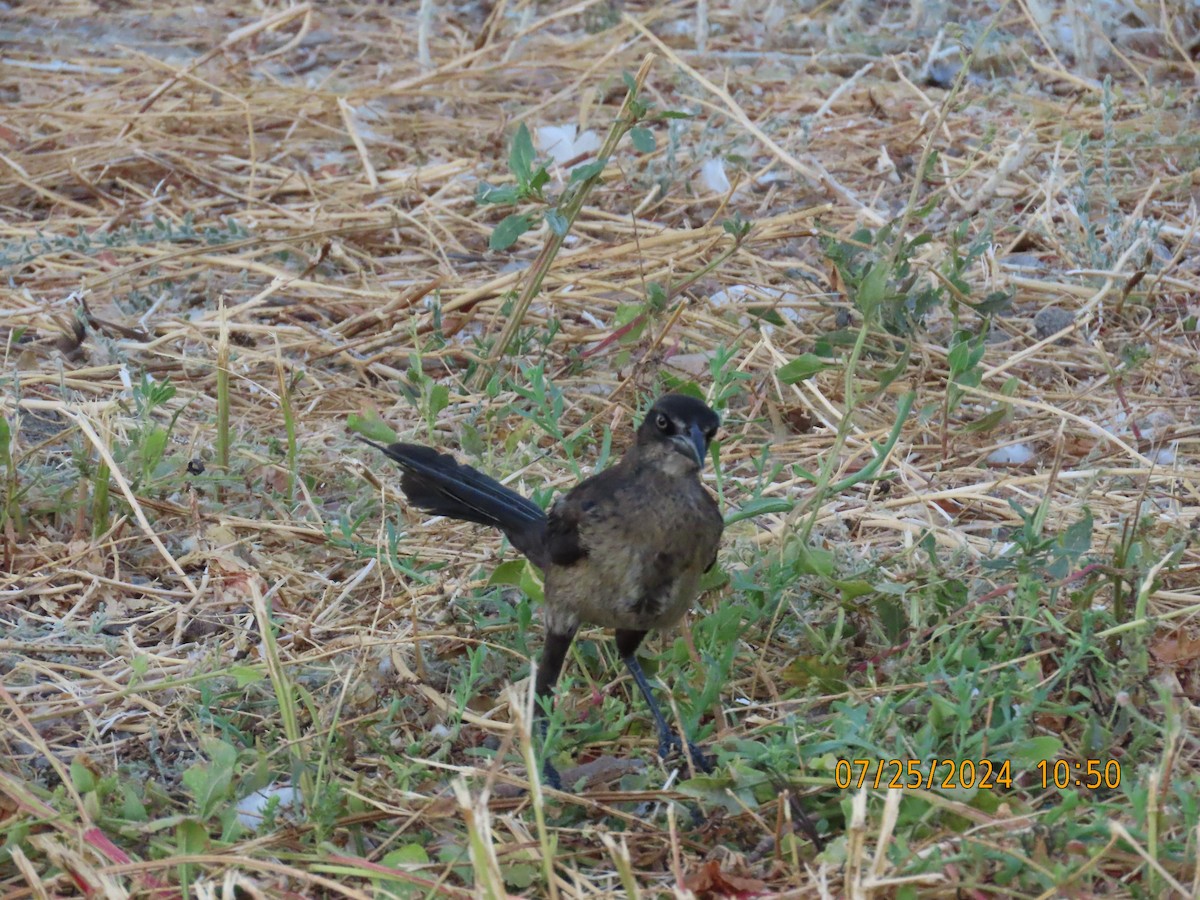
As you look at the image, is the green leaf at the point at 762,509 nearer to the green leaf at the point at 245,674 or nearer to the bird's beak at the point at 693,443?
the bird's beak at the point at 693,443

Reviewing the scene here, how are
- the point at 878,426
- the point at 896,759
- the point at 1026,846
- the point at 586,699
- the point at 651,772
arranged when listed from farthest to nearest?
Answer: the point at 878,426, the point at 586,699, the point at 651,772, the point at 896,759, the point at 1026,846

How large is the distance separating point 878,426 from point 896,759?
6.84 feet

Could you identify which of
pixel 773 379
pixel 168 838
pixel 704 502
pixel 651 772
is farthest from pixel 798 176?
pixel 168 838

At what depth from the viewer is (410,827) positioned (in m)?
3.09

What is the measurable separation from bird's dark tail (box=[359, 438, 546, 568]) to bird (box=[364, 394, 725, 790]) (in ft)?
0.43

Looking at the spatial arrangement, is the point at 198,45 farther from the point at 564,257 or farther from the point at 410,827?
the point at 410,827

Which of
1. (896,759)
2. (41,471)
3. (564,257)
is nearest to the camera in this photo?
(896,759)

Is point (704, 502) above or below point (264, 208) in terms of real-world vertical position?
above

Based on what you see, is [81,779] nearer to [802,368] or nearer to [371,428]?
[371,428]

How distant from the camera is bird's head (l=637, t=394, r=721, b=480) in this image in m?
3.42

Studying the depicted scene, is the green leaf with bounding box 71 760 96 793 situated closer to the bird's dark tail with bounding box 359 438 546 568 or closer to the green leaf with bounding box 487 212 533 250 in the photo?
the bird's dark tail with bounding box 359 438 546 568

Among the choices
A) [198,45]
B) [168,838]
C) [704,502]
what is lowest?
[198,45]

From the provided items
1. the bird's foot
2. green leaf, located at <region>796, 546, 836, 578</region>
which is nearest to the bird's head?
green leaf, located at <region>796, 546, 836, 578</region>

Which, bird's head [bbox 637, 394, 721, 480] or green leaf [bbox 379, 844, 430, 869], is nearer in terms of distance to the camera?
green leaf [bbox 379, 844, 430, 869]
